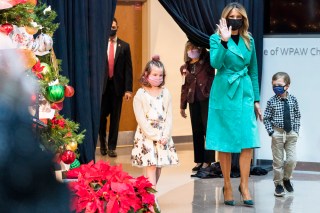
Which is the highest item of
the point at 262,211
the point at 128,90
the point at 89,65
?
the point at 89,65

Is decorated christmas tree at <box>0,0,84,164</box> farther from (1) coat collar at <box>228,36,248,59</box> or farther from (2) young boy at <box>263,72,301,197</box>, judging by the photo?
(2) young boy at <box>263,72,301,197</box>

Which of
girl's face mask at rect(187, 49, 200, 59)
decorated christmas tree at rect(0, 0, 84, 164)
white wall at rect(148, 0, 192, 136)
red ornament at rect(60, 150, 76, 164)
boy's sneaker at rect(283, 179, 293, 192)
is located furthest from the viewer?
white wall at rect(148, 0, 192, 136)

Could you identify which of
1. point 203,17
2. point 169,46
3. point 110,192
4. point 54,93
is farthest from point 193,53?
point 110,192

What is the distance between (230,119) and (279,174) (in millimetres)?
1011

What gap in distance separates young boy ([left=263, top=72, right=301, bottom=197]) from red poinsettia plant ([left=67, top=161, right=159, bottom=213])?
3.13 metres

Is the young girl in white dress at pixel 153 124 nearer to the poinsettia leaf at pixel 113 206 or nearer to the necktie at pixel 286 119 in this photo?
the necktie at pixel 286 119

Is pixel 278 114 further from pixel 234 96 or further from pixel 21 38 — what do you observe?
pixel 21 38

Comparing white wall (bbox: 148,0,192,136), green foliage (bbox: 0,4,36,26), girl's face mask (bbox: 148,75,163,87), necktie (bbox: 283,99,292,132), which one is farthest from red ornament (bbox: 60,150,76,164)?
white wall (bbox: 148,0,192,136)

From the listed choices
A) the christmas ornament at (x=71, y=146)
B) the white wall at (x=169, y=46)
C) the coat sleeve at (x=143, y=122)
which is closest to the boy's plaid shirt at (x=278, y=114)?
the coat sleeve at (x=143, y=122)

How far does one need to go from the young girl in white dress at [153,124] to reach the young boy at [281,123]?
117cm

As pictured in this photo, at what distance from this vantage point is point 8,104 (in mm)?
988

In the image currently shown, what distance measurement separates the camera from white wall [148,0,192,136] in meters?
11.2

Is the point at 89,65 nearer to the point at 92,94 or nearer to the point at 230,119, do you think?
the point at 92,94

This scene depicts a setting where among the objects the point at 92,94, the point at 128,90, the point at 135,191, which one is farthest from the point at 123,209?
the point at 128,90
